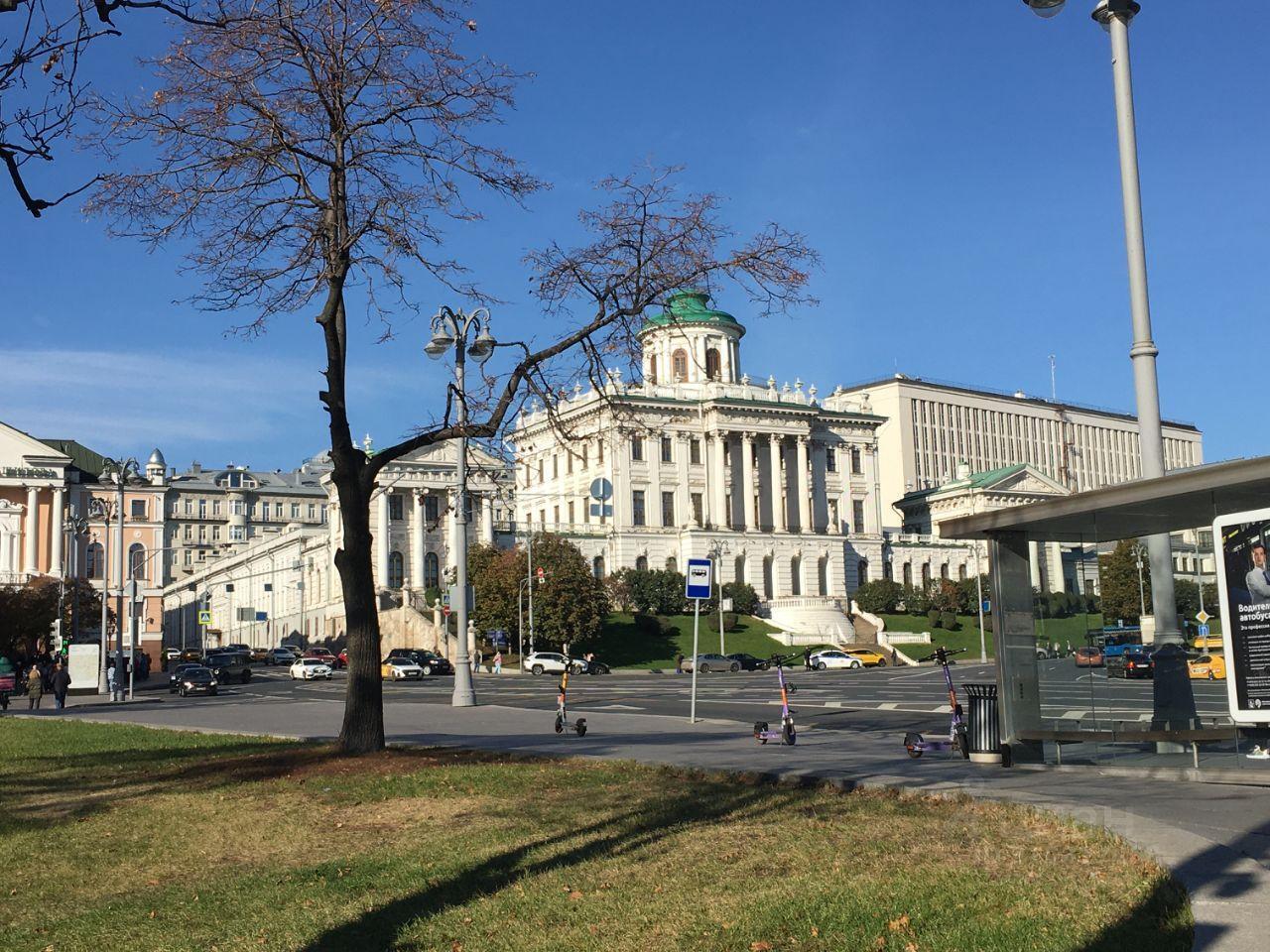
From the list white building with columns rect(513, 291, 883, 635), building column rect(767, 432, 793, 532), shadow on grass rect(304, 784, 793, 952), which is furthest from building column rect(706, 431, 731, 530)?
shadow on grass rect(304, 784, 793, 952)

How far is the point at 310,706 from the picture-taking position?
1433 inches

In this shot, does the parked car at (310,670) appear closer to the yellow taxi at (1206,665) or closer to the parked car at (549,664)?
the parked car at (549,664)

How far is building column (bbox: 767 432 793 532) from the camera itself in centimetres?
11574

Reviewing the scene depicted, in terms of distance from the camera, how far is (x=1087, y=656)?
15891 millimetres

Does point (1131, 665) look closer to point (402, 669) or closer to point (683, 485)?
point (402, 669)

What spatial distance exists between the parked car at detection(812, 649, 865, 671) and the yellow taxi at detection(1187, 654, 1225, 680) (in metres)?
58.9

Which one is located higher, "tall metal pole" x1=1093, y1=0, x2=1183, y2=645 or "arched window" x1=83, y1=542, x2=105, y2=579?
"arched window" x1=83, y1=542, x2=105, y2=579

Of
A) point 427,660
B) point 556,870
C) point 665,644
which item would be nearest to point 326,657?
point 427,660

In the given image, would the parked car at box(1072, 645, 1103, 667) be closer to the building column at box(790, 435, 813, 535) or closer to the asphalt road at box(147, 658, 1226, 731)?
the asphalt road at box(147, 658, 1226, 731)

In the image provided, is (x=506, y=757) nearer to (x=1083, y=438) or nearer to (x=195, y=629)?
(x=195, y=629)

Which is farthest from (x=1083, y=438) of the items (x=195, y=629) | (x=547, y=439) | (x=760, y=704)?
(x=760, y=704)

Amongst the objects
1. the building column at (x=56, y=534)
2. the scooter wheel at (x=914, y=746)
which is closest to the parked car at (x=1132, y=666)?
the scooter wheel at (x=914, y=746)

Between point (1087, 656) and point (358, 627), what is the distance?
928 centimetres

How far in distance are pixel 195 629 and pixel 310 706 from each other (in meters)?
117
